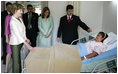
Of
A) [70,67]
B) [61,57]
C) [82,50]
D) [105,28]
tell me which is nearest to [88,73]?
[70,67]

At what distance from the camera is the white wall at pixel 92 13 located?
421 centimetres

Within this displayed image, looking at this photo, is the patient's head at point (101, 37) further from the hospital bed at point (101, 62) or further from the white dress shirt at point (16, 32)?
the white dress shirt at point (16, 32)

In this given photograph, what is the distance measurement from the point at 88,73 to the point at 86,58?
29 cm

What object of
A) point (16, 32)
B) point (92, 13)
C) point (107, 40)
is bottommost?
point (107, 40)

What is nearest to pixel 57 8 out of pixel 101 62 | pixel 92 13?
pixel 92 13

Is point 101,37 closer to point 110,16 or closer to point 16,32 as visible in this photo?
point 110,16

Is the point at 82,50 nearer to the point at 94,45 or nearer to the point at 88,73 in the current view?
the point at 94,45

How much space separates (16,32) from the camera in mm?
2488

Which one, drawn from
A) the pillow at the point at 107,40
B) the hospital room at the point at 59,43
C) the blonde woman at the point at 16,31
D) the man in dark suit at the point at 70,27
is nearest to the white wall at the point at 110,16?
the hospital room at the point at 59,43

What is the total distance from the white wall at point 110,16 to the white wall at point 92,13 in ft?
0.54

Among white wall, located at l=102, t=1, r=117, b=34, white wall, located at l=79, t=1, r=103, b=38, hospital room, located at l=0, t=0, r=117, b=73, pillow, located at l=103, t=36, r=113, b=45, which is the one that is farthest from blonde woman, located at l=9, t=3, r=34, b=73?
white wall, located at l=79, t=1, r=103, b=38

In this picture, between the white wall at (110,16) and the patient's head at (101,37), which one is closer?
the patient's head at (101,37)

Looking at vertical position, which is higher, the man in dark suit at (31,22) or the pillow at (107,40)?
the man in dark suit at (31,22)

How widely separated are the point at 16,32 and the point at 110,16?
2.13 meters
